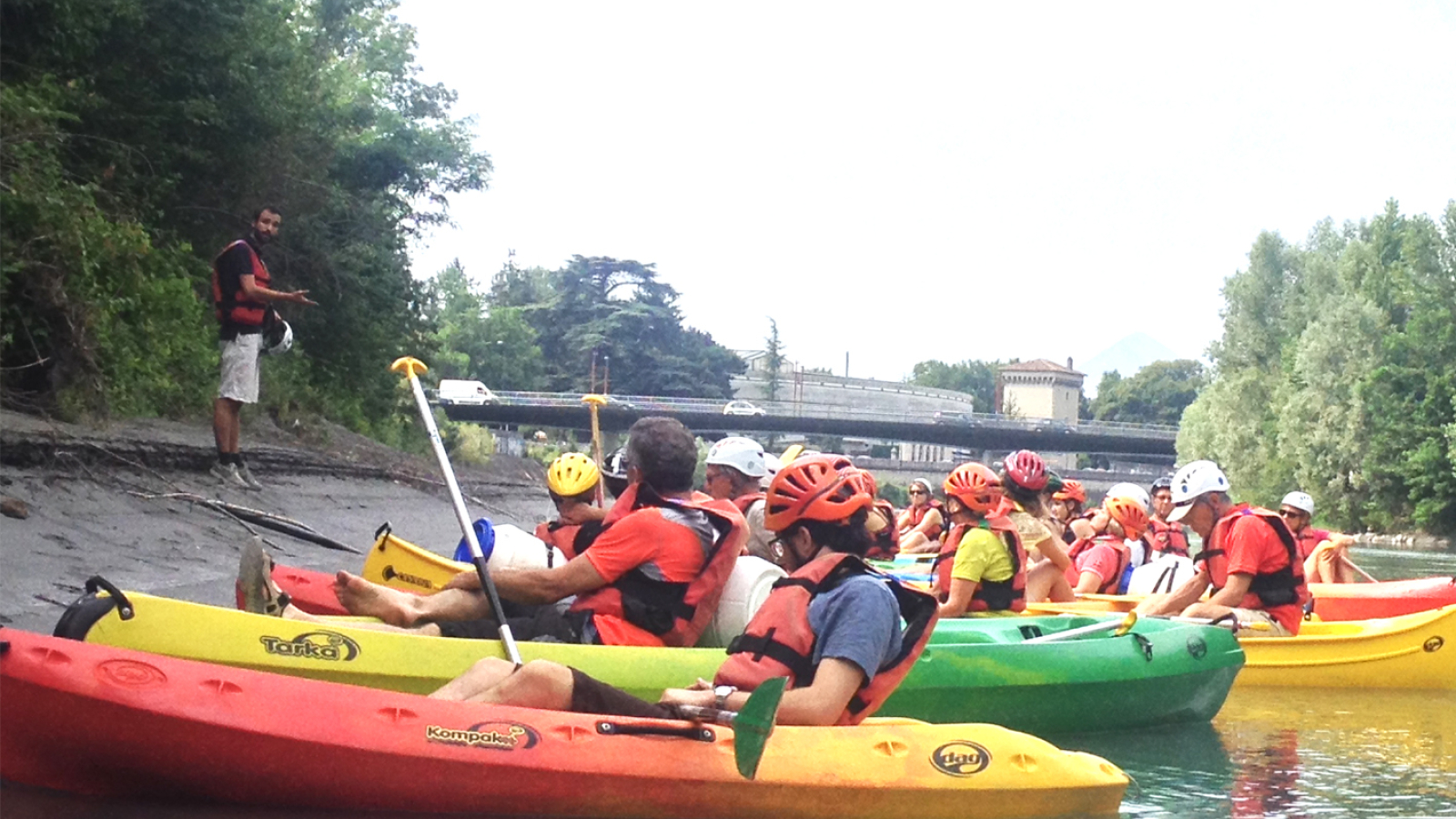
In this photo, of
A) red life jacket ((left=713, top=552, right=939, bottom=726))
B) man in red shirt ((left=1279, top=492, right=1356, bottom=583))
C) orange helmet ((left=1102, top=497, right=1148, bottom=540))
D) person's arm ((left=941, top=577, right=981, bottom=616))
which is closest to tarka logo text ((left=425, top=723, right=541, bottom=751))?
red life jacket ((left=713, top=552, right=939, bottom=726))

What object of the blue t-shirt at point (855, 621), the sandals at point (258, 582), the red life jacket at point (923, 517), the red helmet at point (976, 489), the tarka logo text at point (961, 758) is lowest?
the tarka logo text at point (961, 758)

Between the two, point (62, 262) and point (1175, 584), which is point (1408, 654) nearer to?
point (1175, 584)

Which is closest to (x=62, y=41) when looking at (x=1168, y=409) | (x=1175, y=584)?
(x=1175, y=584)

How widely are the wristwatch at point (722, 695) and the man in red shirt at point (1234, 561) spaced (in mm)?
4999

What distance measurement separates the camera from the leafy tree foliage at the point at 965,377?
517ft

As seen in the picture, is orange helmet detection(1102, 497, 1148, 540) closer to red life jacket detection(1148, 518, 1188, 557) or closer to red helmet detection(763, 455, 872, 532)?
red life jacket detection(1148, 518, 1188, 557)

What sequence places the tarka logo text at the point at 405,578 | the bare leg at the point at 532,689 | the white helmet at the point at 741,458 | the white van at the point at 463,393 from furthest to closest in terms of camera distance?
the white van at the point at 463,393
the tarka logo text at the point at 405,578
the white helmet at the point at 741,458
the bare leg at the point at 532,689

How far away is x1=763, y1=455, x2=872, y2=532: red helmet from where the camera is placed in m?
5.51

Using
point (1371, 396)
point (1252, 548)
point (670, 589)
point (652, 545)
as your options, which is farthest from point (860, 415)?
point (652, 545)

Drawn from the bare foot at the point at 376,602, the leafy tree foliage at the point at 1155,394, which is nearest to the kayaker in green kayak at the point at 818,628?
the bare foot at the point at 376,602

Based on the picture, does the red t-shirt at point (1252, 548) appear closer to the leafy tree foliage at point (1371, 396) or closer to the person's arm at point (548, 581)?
the person's arm at point (548, 581)

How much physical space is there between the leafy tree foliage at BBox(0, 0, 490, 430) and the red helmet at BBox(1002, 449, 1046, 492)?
786cm

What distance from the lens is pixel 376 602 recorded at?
7602 mm

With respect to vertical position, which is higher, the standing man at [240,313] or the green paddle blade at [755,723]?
the standing man at [240,313]
